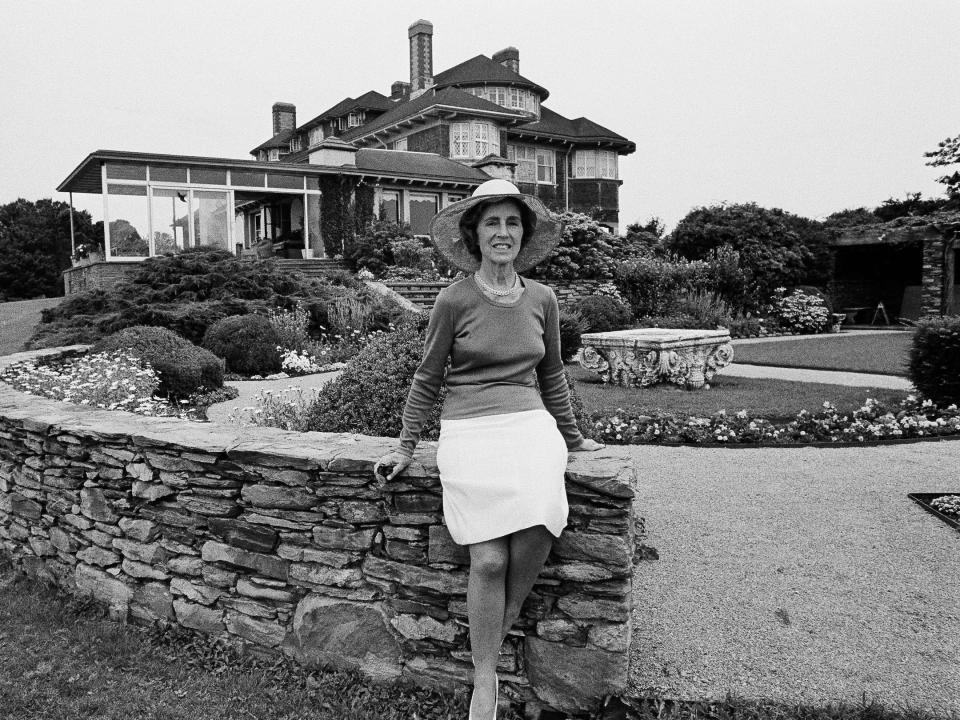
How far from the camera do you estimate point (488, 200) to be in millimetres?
3012

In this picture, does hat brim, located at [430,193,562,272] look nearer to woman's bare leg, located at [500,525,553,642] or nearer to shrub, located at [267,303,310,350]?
woman's bare leg, located at [500,525,553,642]

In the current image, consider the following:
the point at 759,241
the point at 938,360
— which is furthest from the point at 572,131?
the point at 938,360

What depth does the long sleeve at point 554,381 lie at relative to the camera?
10.2ft

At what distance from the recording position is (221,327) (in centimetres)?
1270

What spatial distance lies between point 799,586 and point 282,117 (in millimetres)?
47309

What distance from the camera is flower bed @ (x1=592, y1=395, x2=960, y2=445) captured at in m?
7.41

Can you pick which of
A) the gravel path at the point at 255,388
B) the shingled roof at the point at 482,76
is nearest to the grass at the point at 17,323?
the gravel path at the point at 255,388

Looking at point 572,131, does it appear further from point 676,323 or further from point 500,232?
point 500,232

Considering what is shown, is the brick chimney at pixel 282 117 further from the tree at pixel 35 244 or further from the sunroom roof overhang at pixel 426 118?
the tree at pixel 35 244

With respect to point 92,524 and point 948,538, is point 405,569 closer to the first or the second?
point 92,524

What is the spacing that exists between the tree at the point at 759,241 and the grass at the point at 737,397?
481 inches

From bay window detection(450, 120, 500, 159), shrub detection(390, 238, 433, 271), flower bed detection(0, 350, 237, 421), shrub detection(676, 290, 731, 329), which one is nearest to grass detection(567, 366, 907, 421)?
flower bed detection(0, 350, 237, 421)

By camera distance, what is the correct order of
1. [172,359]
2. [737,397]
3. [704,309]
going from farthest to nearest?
[704,309]
[737,397]
[172,359]

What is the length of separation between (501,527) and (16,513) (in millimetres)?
3563
